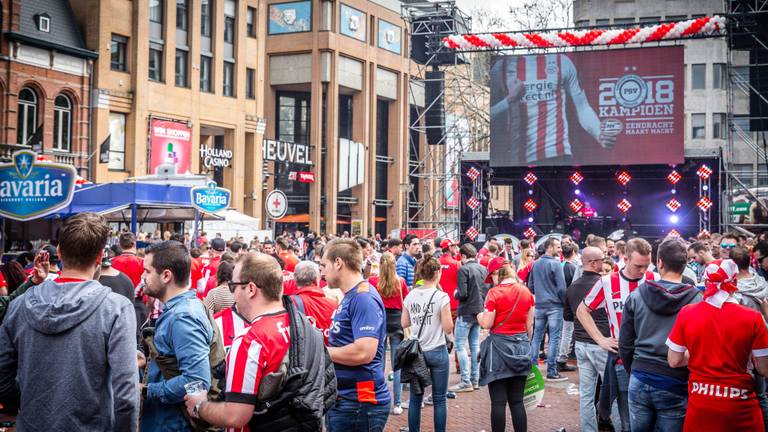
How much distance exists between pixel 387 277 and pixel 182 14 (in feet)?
103

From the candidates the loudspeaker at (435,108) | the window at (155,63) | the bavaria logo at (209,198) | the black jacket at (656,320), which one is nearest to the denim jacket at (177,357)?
the black jacket at (656,320)

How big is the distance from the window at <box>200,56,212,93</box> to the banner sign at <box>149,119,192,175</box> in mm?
2969

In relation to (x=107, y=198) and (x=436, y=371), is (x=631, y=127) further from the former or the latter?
(x=436, y=371)

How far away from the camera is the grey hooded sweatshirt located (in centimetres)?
335

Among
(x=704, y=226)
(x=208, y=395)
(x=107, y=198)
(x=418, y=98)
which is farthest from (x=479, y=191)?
(x=418, y=98)

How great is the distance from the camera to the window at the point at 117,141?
32.1 metres

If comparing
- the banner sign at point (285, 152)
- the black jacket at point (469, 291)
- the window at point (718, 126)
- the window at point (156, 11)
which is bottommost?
the black jacket at point (469, 291)

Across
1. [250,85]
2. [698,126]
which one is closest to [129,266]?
[250,85]

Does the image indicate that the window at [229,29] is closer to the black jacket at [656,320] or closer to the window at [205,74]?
the window at [205,74]

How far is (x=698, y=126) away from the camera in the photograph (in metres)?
49.0

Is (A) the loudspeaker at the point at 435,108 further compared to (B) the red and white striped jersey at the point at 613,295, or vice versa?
(A) the loudspeaker at the point at 435,108

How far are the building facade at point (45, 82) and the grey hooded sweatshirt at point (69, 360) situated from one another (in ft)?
82.9

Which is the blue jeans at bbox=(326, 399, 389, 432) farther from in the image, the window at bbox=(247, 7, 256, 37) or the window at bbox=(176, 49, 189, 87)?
the window at bbox=(247, 7, 256, 37)

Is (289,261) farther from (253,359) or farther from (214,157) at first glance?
(214,157)
